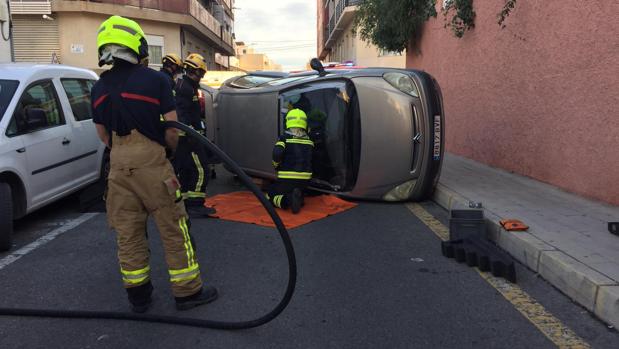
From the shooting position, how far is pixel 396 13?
12773mm

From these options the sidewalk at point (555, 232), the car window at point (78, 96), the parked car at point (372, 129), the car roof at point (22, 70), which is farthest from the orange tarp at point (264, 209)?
the car roof at point (22, 70)

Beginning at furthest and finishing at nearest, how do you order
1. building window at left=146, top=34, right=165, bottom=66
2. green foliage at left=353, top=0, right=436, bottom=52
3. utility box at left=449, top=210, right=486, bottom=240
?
building window at left=146, top=34, right=165, bottom=66, green foliage at left=353, top=0, right=436, bottom=52, utility box at left=449, top=210, right=486, bottom=240

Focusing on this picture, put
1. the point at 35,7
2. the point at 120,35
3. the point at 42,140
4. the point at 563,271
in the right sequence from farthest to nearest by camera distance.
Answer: the point at 35,7 → the point at 42,140 → the point at 563,271 → the point at 120,35

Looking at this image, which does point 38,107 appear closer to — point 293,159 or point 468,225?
point 293,159

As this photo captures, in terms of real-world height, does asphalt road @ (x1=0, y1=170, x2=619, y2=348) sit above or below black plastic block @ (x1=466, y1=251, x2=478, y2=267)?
below

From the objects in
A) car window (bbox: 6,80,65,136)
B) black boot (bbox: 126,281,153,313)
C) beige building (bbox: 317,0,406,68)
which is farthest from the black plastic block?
beige building (bbox: 317,0,406,68)

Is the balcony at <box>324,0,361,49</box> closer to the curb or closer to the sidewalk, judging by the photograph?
the sidewalk

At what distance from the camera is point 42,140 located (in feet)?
17.7

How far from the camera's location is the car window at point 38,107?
507 cm

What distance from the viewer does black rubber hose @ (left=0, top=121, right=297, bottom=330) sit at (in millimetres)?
3051

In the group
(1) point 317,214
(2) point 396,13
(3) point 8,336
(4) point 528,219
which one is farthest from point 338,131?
(2) point 396,13

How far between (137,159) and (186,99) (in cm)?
324

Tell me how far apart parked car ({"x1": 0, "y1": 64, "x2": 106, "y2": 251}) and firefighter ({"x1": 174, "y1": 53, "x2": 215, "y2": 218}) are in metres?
1.19

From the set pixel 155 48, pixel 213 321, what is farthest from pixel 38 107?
pixel 155 48
